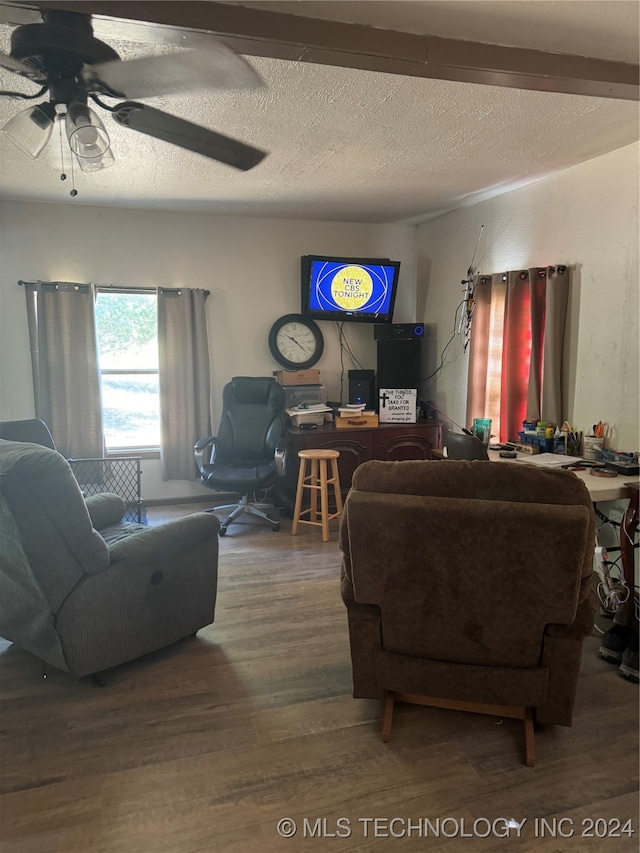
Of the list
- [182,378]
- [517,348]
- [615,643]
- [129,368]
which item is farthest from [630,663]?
[129,368]

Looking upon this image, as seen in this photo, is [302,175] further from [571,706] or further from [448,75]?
[571,706]

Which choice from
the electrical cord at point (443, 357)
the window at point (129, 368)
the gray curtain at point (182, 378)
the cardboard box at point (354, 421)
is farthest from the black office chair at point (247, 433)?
the electrical cord at point (443, 357)

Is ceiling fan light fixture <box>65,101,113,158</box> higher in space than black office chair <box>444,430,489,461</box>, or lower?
higher

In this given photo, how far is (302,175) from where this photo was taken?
3.48m

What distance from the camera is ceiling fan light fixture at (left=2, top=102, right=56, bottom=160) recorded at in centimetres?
186

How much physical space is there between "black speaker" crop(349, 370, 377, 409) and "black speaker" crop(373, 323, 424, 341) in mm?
350

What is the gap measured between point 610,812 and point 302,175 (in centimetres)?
337

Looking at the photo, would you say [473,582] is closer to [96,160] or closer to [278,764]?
[278,764]

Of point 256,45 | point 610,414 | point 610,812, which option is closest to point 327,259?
point 610,414

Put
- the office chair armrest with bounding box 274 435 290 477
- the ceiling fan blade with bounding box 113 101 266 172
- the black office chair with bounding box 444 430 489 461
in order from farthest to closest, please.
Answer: the office chair armrest with bounding box 274 435 290 477, the black office chair with bounding box 444 430 489 461, the ceiling fan blade with bounding box 113 101 266 172

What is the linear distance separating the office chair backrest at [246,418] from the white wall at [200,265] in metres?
0.35

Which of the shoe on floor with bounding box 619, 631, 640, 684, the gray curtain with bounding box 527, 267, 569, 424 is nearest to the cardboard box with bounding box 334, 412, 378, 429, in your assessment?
the gray curtain with bounding box 527, 267, 569, 424

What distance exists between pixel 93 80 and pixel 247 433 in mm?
3007

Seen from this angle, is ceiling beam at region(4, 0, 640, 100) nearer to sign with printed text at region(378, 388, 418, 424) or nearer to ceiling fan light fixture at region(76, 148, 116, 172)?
ceiling fan light fixture at region(76, 148, 116, 172)
